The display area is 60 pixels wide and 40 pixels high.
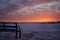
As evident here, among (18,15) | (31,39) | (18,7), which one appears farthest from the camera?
(31,39)

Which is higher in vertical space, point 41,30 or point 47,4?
point 47,4

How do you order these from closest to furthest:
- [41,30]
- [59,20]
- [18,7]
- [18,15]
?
[59,20] < [18,15] < [18,7] < [41,30]

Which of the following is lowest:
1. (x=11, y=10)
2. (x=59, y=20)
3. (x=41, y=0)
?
(x=59, y=20)

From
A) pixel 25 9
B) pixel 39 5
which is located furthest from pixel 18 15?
pixel 39 5

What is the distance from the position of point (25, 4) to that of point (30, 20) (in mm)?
412

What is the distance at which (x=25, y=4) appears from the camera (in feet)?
7.26

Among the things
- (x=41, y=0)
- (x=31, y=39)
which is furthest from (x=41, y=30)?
(x=41, y=0)

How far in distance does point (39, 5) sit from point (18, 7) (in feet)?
1.15

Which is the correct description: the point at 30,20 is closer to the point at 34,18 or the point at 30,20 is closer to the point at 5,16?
the point at 34,18

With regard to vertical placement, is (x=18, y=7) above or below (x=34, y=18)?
above

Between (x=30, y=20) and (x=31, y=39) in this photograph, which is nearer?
(x=30, y=20)

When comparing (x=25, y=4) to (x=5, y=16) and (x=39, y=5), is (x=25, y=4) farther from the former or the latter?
(x=5, y=16)

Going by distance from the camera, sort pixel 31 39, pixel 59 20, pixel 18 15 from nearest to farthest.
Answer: pixel 59 20 → pixel 18 15 → pixel 31 39

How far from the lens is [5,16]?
2.02 meters
